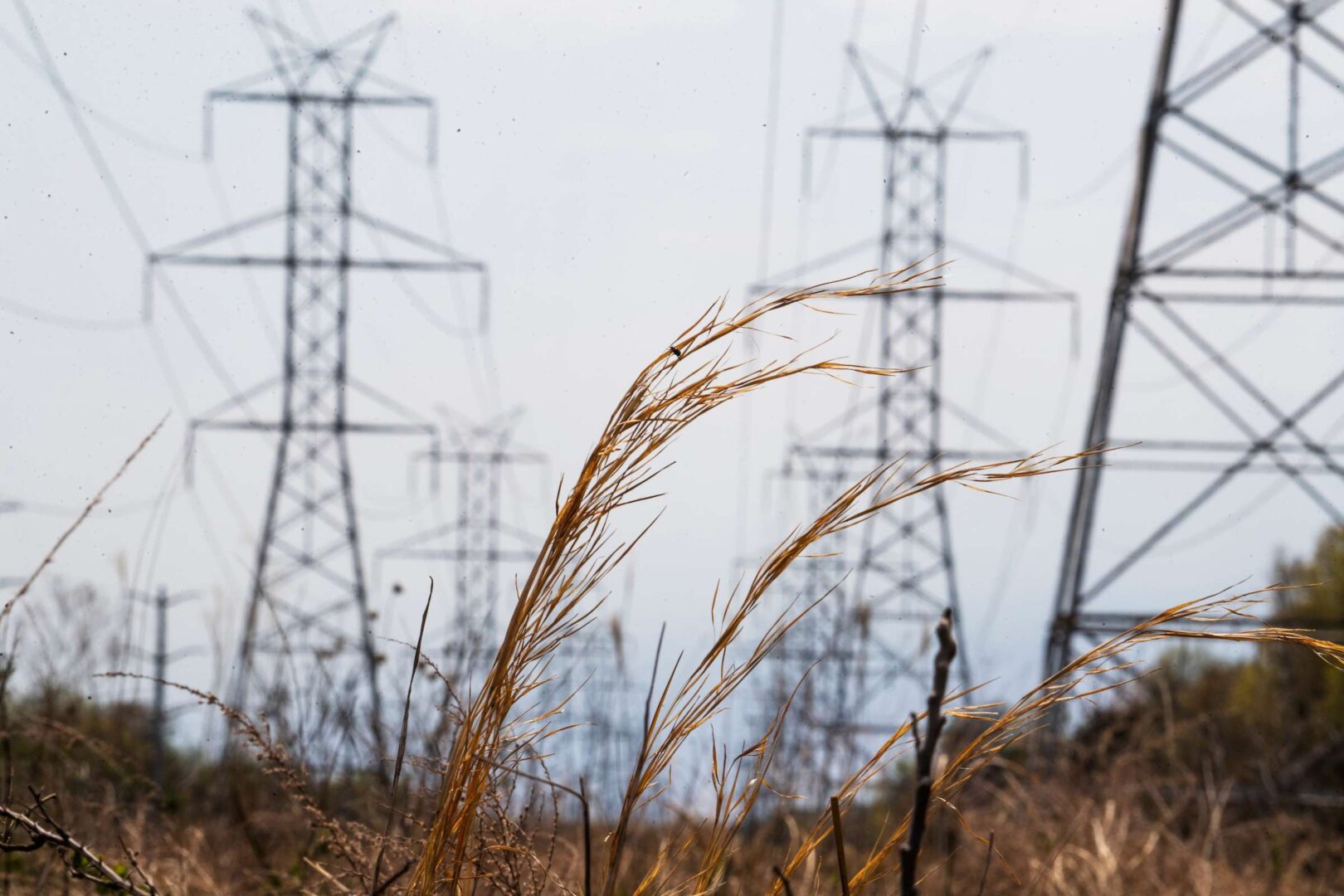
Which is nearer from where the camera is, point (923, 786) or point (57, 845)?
point (923, 786)

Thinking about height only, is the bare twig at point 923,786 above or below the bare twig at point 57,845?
above

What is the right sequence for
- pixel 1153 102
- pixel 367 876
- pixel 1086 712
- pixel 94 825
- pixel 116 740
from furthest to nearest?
pixel 1153 102 < pixel 1086 712 < pixel 116 740 < pixel 94 825 < pixel 367 876

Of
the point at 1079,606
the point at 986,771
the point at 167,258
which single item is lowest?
the point at 986,771

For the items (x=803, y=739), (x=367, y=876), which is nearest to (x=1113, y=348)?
(x=803, y=739)

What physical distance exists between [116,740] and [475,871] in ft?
12.4

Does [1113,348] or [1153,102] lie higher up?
[1153,102]

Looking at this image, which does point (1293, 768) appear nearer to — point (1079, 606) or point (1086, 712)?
point (1079, 606)

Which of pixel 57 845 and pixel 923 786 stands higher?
pixel 923 786

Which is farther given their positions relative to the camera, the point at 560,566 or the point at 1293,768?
the point at 1293,768

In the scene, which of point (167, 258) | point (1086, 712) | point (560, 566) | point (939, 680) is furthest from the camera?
point (167, 258)

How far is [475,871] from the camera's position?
4.59 ft

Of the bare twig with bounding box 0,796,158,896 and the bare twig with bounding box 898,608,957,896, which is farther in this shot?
the bare twig with bounding box 0,796,158,896

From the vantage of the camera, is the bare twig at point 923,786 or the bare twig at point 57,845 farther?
the bare twig at point 57,845

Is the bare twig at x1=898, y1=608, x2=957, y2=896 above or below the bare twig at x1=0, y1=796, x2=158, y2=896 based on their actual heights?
above
